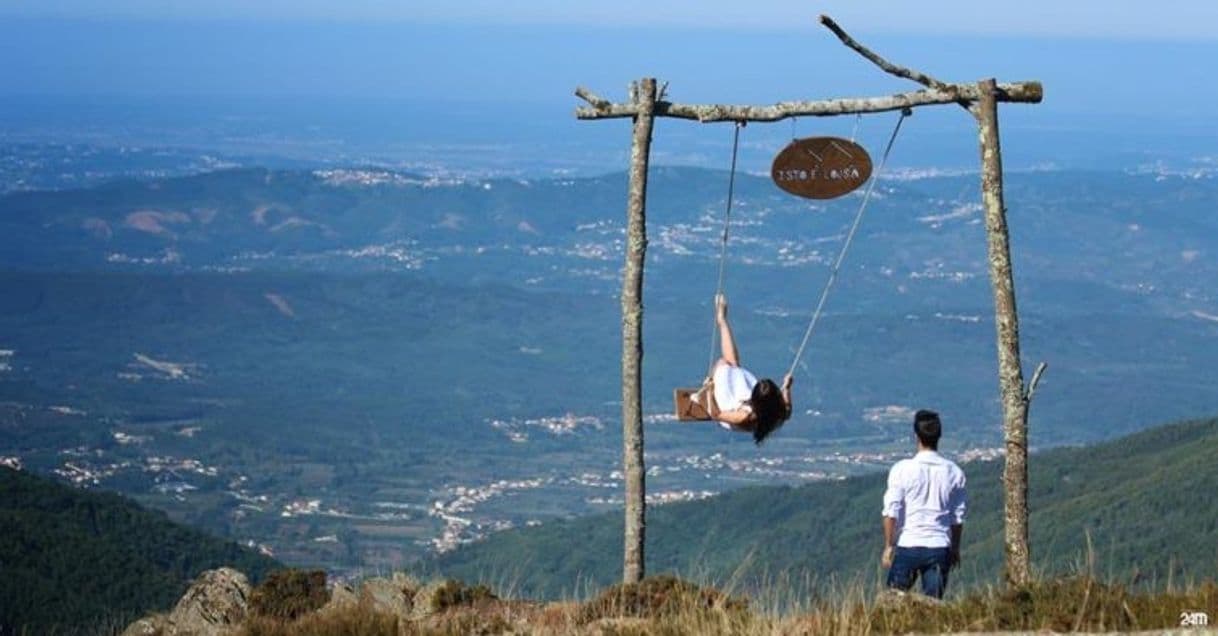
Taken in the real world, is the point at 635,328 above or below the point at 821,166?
below

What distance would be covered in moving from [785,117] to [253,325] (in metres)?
173

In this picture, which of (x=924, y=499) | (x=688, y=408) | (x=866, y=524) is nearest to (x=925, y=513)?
(x=924, y=499)

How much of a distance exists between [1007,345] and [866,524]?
54.9 metres

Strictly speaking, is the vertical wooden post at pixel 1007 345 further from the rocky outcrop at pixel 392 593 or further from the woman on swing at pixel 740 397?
the rocky outcrop at pixel 392 593

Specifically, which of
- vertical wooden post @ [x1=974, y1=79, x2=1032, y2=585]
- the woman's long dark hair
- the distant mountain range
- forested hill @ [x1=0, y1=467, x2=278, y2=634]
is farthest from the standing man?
the distant mountain range

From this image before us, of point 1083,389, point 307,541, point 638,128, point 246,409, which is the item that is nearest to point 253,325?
point 246,409

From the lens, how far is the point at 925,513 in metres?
12.8

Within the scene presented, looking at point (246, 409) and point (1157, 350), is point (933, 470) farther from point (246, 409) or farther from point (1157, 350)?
point (1157, 350)

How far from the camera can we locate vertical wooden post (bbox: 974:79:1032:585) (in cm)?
1462

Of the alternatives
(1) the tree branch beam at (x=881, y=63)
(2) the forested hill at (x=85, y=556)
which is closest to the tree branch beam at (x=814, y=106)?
(1) the tree branch beam at (x=881, y=63)

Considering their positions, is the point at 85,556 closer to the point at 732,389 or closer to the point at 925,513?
the point at 732,389

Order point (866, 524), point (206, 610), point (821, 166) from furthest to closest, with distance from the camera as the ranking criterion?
point (866, 524) → point (821, 166) → point (206, 610)

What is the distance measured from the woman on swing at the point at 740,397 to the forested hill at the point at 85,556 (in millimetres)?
20136

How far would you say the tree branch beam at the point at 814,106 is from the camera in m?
14.7
